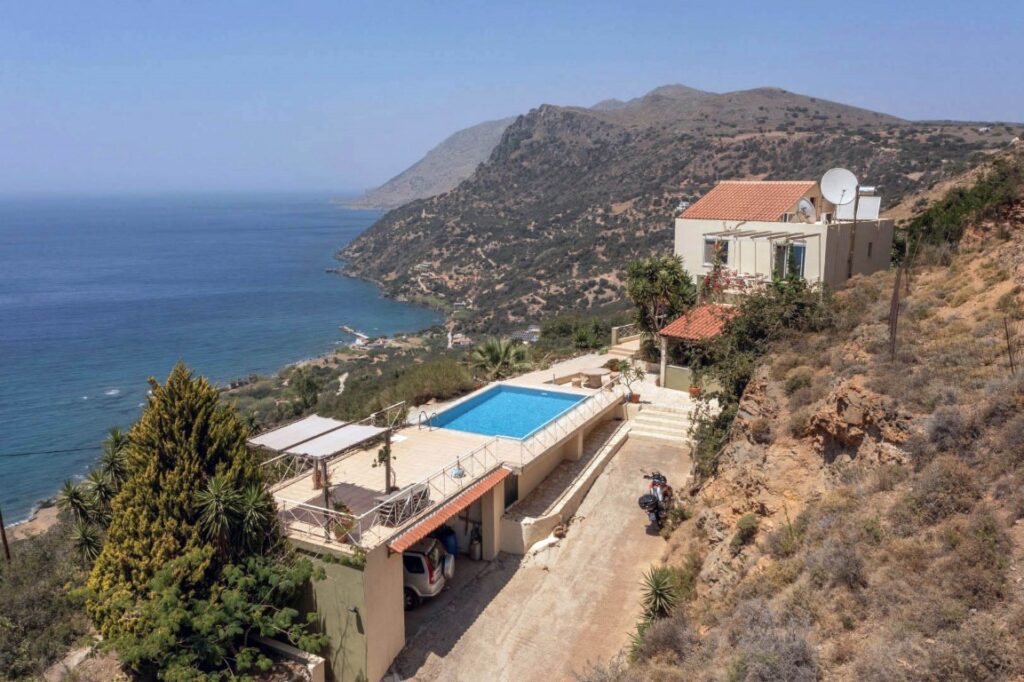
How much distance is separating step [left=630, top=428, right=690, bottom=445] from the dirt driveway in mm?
3291

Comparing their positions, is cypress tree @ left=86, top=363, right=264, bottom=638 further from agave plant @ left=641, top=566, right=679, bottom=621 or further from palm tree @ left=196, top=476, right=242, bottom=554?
agave plant @ left=641, top=566, right=679, bottom=621

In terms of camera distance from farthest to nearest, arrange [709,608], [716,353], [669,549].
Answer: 1. [716,353]
2. [669,549]
3. [709,608]

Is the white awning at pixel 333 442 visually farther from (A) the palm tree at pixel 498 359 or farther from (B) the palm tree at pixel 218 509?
(A) the palm tree at pixel 498 359

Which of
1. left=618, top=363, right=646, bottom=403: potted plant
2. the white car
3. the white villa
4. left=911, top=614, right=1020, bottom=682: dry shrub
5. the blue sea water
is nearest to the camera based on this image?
left=911, top=614, right=1020, bottom=682: dry shrub

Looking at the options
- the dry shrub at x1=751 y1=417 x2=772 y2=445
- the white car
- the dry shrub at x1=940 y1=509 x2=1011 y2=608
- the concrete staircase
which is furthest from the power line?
the dry shrub at x1=940 y1=509 x2=1011 y2=608

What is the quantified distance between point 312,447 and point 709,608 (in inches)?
271

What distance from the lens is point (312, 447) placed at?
1209 cm

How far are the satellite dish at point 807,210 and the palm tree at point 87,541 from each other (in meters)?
21.7

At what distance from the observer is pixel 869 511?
9.41m

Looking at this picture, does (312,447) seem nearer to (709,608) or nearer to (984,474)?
(709,608)

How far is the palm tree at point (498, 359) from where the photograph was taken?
82.2 ft

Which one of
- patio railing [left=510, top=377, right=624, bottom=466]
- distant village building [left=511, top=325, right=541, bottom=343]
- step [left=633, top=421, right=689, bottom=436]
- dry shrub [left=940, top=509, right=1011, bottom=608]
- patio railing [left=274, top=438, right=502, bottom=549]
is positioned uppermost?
dry shrub [left=940, top=509, right=1011, bottom=608]

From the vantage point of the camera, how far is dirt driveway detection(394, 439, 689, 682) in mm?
12086

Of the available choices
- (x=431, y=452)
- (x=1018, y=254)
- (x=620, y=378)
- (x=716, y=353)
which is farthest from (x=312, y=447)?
(x=1018, y=254)
